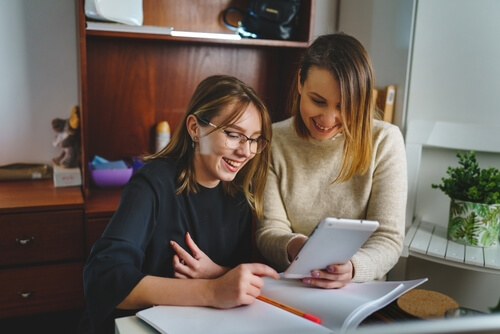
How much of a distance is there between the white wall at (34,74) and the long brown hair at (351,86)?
1241 millimetres

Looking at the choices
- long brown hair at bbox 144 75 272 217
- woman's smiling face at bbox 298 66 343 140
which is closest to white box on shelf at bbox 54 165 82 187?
long brown hair at bbox 144 75 272 217

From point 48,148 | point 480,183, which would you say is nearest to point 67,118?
point 48,148

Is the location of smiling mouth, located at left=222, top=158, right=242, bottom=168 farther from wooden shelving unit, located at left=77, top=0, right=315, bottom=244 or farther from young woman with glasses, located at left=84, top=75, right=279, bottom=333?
wooden shelving unit, located at left=77, top=0, right=315, bottom=244

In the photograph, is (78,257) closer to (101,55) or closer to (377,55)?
(101,55)

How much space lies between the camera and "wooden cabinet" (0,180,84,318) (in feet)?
5.83

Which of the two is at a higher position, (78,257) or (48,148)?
(48,148)

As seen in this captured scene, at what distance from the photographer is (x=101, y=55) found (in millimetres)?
2164

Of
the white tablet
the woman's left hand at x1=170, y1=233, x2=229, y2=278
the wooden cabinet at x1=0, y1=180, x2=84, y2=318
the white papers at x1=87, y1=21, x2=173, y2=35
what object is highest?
the white papers at x1=87, y1=21, x2=173, y2=35

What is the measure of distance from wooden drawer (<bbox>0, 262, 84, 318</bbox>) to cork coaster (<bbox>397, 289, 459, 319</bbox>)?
1328 millimetres

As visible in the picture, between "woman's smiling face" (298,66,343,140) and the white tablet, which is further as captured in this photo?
"woman's smiling face" (298,66,343,140)

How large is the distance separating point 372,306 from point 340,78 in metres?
0.58

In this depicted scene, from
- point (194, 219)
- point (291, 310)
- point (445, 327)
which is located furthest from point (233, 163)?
point (445, 327)

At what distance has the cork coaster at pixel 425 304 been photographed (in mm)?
880

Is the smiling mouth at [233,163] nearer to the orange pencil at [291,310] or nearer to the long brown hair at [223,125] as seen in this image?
the long brown hair at [223,125]
